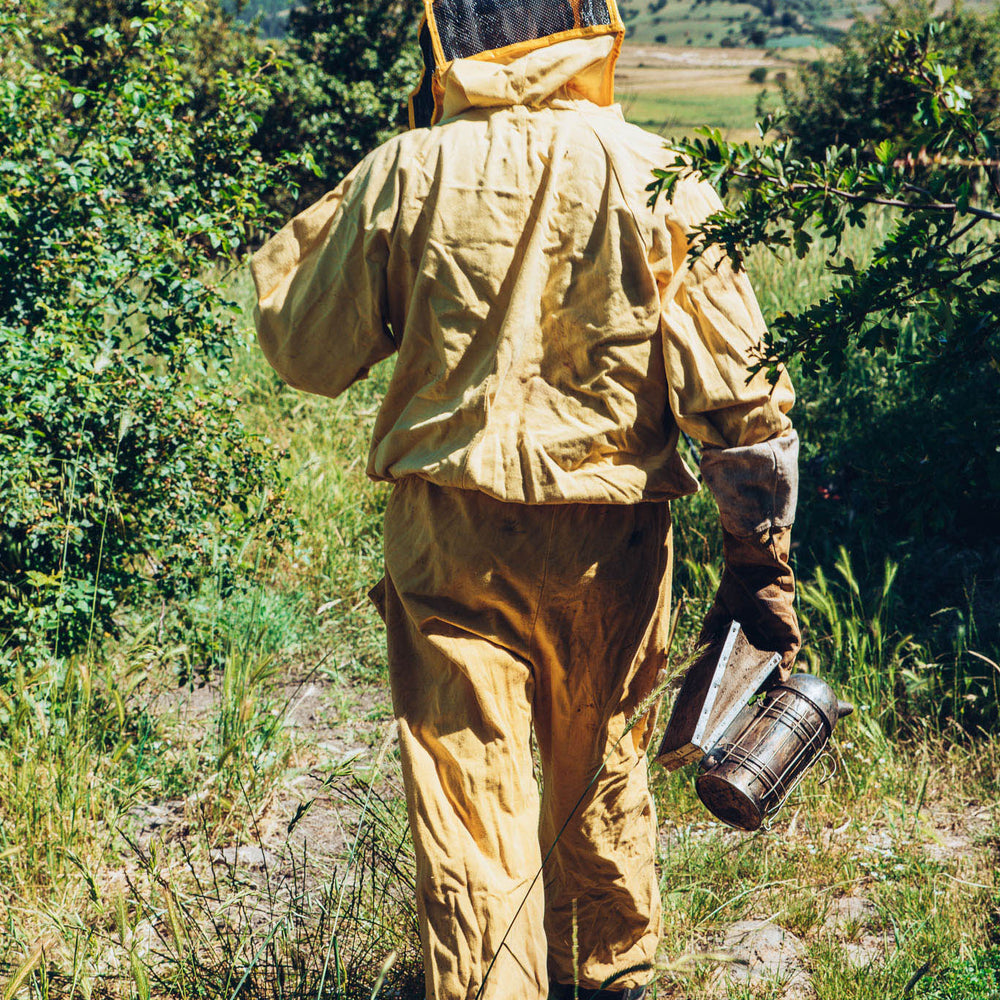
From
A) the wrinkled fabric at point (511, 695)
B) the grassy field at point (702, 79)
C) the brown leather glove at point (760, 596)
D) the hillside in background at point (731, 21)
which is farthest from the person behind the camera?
the hillside in background at point (731, 21)

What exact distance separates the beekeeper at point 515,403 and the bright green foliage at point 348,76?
11.7 meters

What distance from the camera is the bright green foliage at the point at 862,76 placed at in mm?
9086

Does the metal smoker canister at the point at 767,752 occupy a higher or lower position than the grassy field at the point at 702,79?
higher

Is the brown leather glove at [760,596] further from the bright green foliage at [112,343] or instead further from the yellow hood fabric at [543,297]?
the bright green foliage at [112,343]

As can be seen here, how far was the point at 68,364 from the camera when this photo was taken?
331cm

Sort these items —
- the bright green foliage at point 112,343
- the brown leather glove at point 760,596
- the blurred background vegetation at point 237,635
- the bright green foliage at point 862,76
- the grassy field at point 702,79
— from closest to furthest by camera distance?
1. the brown leather glove at point 760,596
2. the blurred background vegetation at point 237,635
3. the bright green foliage at point 112,343
4. the bright green foliage at point 862,76
5. the grassy field at point 702,79

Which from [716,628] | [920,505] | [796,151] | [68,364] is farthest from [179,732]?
[796,151]

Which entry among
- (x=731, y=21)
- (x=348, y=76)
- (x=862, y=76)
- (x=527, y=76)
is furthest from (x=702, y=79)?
(x=527, y=76)

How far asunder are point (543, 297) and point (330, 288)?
441 mm

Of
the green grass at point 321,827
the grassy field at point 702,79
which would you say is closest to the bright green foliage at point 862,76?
the green grass at point 321,827

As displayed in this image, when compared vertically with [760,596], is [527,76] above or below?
above

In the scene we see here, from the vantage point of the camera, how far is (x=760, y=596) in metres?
2.13

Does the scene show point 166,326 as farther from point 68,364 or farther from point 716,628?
point 716,628

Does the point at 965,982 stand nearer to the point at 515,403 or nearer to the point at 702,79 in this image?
the point at 515,403
